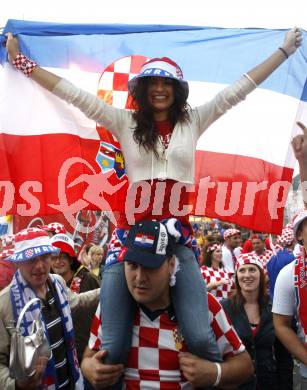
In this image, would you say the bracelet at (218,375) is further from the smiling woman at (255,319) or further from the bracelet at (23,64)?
the bracelet at (23,64)

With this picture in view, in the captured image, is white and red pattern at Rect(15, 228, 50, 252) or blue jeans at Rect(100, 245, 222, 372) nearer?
blue jeans at Rect(100, 245, 222, 372)

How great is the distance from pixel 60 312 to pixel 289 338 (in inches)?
58.9

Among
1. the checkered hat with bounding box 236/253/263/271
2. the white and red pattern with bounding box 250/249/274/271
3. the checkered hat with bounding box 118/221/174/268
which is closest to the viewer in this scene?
the checkered hat with bounding box 118/221/174/268

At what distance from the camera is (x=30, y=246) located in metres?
4.10

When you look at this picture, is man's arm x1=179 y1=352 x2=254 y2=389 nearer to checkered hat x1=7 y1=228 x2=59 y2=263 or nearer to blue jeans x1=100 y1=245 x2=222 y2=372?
blue jeans x1=100 y1=245 x2=222 y2=372

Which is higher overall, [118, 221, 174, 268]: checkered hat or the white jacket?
the white jacket

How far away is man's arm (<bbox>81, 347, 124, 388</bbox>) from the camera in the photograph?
3.03 meters

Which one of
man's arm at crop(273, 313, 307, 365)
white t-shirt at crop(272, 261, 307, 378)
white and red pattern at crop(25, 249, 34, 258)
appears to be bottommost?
man's arm at crop(273, 313, 307, 365)

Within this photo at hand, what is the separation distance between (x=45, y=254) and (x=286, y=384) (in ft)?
7.95

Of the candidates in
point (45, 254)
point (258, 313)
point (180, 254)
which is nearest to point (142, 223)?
point (180, 254)

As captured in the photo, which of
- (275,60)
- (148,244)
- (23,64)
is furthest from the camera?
(23,64)

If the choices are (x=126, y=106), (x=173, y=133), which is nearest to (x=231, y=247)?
(x=126, y=106)

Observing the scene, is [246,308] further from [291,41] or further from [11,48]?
[11,48]

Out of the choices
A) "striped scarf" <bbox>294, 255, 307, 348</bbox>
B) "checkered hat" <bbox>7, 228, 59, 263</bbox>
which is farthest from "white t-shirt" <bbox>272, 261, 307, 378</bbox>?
"checkered hat" <bbox>7, 228, 59, 263</bbox>
